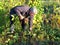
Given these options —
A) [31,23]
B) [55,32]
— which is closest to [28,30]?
[31,23]

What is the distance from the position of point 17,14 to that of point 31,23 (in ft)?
1.42

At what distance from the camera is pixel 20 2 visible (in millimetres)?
9141

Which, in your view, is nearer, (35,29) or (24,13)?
(24,13)

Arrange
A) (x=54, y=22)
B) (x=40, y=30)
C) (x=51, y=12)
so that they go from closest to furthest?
1. (x=40, y=30)
2. (x=54, y=22)
3. (x=51, y=12)

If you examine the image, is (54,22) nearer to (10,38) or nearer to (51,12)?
(51,12)

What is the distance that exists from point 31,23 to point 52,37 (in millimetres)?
689

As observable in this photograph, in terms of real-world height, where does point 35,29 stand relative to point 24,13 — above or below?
below

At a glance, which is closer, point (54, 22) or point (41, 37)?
point (41, 37)

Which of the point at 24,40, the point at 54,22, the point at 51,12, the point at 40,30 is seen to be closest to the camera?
the point at 24,40

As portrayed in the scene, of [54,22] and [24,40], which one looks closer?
[24,40]

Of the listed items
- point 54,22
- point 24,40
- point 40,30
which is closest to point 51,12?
point 54,22

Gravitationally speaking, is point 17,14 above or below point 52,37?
above

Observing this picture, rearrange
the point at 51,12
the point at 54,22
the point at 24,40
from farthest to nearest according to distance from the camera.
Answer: the point at 51,12 → the point at 54,22 → the point at 24,40

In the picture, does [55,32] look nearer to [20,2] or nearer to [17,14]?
[17,14]
